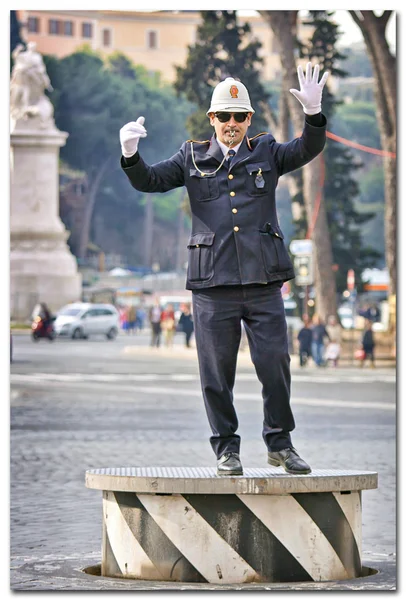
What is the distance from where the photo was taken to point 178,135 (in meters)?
61.1

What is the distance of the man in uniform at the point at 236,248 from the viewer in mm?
7547

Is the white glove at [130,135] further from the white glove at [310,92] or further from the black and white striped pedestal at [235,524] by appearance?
the black and white striped pedestal at [235,524]

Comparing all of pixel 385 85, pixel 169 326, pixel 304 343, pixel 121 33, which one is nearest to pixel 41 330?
pixel 169 326

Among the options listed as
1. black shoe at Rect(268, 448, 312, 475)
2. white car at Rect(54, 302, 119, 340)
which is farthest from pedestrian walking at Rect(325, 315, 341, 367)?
black shoe at Rect(268, 448, 312, 475)

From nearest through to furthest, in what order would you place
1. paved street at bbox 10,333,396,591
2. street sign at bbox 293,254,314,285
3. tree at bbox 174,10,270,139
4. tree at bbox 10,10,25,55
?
paved street at bbox 10,333,396,591, street sign at bbox 293,254,314,285, tree at bbox 174,10,270,139, tree at bbox 10,10,25,55

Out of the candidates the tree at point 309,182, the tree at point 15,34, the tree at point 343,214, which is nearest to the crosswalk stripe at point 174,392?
the tree at point 309,182

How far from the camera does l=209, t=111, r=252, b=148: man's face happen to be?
25.1 ft

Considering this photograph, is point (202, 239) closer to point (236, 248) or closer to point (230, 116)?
point (236, 248)

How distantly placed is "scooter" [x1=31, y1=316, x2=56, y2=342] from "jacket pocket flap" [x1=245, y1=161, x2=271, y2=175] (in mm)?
48249

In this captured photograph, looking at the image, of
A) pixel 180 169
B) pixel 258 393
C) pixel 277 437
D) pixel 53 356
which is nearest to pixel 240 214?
pixel 180 169

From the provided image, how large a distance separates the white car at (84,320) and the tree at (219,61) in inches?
565

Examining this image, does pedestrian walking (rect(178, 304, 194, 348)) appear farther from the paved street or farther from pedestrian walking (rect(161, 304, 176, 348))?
the paved street

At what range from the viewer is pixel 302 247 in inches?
1754

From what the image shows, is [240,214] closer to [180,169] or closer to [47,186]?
[180,169]
